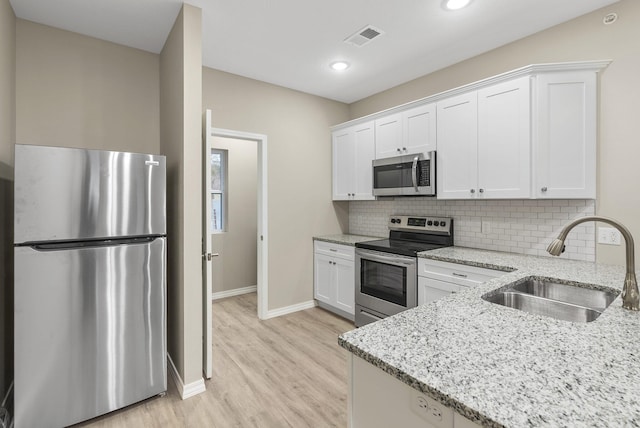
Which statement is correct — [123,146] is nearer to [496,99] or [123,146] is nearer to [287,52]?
[287,52]

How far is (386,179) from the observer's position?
11.2 ft

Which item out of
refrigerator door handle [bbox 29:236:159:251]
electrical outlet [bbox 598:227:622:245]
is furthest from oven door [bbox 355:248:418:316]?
refrigerator door handle [bbox 29:236:159:251]

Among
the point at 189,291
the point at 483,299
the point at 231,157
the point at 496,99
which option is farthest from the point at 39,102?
the point at 496,99

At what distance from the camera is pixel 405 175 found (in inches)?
126

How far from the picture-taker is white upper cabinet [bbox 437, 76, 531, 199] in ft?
7.85

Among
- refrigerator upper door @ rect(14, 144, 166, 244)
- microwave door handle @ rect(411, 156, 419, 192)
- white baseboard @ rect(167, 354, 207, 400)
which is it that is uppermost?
microwave door handle @ rect(411, 156, 419, 192)

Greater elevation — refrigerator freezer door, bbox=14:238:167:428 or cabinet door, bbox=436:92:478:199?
cabinet door, bbox=436:92:478:199

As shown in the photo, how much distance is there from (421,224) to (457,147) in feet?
3.03

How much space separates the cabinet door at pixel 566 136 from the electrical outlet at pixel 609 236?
0.25 metres

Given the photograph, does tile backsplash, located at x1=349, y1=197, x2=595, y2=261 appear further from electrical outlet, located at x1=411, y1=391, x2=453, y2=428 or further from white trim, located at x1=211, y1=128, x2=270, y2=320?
electrical outlet, located at x1=411, y1=391, x2=453, y2=428

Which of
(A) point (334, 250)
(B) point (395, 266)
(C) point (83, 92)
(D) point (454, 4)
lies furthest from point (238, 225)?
(D) point (454, 4)

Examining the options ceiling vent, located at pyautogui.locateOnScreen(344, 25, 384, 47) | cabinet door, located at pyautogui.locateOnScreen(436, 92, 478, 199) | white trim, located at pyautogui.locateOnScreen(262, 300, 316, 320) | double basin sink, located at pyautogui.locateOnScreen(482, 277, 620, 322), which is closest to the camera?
double basin sink, located at pyautogui.locateOnScreen(482, 277, 620, 322)

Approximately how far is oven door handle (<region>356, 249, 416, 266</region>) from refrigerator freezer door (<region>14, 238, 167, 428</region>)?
191 centimetres

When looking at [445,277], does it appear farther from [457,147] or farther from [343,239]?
[343,239]
